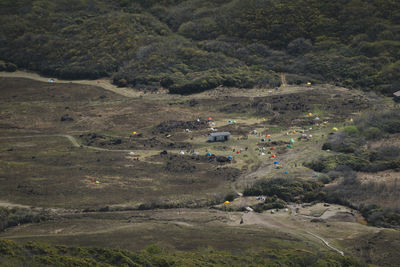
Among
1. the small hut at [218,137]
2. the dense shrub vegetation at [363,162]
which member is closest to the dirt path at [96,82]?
the small hut at [218,137]

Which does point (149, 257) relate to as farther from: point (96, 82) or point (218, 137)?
point (96, 82)

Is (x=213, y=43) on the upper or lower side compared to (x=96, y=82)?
upper

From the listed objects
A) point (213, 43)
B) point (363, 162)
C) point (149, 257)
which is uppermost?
A: point (213, 43)

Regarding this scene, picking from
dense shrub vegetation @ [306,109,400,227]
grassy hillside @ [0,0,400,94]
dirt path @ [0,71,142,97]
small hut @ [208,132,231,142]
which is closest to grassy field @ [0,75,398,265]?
small hut @ [208,132,231,142]

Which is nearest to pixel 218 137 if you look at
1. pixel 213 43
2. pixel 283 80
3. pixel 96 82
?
pixel 283 80

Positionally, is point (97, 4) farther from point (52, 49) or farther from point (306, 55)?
point (306, 55)

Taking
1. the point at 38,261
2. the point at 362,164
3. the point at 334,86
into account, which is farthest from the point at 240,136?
the point at 38,261
